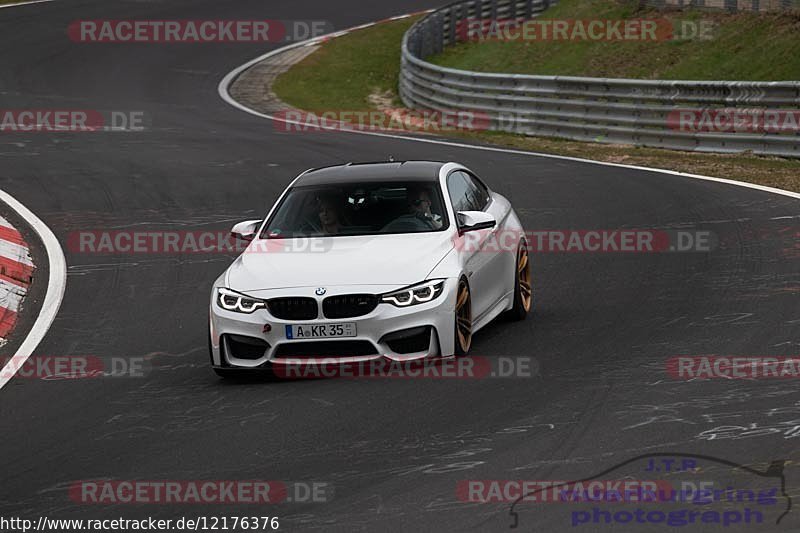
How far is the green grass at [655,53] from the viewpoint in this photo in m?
27.8

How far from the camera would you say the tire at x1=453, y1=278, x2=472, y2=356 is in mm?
10352

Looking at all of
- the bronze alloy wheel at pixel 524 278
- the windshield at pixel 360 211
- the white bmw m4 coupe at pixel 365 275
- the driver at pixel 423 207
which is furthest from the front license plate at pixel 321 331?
the bronze alloy wheel at pixel 524 278

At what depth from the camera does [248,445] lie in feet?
27.7

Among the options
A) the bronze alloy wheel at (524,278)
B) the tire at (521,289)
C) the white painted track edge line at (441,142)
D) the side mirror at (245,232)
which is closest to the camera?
the side mirror at (245,232)

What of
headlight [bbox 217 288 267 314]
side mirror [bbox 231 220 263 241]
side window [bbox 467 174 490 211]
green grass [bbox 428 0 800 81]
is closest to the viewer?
headlight [bbox 217 288 267 314]

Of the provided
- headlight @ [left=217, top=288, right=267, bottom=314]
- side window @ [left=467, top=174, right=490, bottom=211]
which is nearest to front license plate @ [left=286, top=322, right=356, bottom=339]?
headlight @ [left=217, top=288, right=267, bottom=314]

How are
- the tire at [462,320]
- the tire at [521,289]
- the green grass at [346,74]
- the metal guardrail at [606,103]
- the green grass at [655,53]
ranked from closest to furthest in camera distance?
1. the tire at [462,320]
2. the tire at [521,289]
3. the metal guardrail at [606,103]
4. the green grass at [655,53]
5. the green grass at [346,74]

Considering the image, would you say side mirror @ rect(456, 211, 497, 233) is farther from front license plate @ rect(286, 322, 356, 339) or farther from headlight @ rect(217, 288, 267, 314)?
headlight @ rect(217, 288, 267, 314)

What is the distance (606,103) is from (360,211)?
573 inches

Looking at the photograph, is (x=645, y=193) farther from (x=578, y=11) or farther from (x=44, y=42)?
(x=44, y=42)

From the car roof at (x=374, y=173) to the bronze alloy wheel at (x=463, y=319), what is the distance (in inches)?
54.7

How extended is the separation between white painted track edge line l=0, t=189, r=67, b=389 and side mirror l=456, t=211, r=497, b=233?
3555 mm

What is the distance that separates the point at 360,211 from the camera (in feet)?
37.5

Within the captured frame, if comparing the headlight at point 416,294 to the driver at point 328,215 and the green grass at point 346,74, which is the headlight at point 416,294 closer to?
the driver at point 328,215
